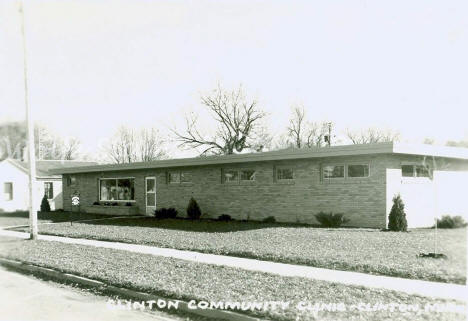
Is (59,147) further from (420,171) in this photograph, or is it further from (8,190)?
(420,171)

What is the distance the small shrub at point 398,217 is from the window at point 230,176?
285 inches

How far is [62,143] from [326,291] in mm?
65951

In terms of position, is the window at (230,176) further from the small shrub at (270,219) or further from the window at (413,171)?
Result: the window at (413,171)

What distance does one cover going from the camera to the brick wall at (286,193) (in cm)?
1600

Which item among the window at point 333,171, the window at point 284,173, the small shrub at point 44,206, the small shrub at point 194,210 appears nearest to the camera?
the window at point 333,171

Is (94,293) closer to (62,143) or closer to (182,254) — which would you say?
(182,254)

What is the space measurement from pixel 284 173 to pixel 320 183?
71.0 inches

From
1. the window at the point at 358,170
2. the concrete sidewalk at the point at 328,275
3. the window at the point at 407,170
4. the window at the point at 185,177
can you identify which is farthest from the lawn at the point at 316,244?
the window at the point at 185,177

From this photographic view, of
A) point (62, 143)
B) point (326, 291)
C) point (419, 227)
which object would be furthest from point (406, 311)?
point (62, 143)

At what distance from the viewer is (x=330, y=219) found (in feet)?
54.4

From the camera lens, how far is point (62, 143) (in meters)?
68.4

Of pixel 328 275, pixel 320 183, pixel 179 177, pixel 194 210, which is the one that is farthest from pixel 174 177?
pixel 328 275

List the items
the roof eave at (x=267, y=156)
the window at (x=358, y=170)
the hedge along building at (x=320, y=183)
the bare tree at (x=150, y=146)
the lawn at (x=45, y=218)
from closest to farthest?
the roof eave at (x=267, y=156), the hedge along building at (x=320, y=183), the window at (x=358, y=170), the lawn at (x=45, y=218), the bare tree at (x=150, y=146)

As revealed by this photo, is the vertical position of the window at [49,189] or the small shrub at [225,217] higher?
the window at [49,189]
